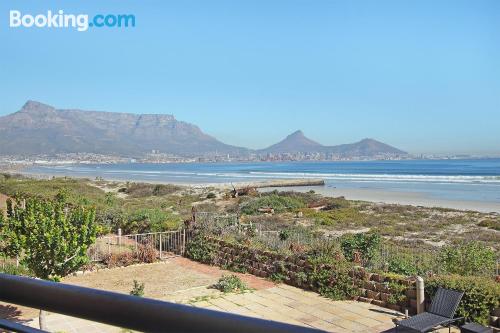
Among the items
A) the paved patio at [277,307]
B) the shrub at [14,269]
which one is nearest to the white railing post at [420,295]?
the paved patio at [277,307]

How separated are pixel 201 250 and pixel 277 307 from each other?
532 centimetres

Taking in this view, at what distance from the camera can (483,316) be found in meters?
8.49

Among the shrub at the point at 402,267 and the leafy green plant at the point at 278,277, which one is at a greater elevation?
the shrub at the point at 402,267

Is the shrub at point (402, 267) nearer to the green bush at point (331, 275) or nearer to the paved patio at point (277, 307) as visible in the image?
the green bush at point (331, 275)

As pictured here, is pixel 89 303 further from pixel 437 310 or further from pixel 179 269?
pixel 179 269

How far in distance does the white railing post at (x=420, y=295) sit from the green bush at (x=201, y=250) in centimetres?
680

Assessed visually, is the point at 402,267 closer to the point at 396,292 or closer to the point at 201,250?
the point at 396,292

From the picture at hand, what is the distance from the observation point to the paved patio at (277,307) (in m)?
8.80

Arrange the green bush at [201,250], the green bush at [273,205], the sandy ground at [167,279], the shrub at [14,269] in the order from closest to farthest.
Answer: the sandy ground at [167,279] < the shrub at [14,269] < the green bush at [201,250] < the green bush at [273,205]

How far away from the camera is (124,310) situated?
37.1 inches

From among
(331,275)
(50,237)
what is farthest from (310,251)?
(50,237)

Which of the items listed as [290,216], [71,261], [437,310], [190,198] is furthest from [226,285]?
[190,198]

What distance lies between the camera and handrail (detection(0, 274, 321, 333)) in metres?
0.82

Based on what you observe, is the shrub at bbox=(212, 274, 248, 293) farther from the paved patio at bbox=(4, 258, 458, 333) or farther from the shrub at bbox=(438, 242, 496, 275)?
the shrub at bbox=(438, 242, 496, 275)
